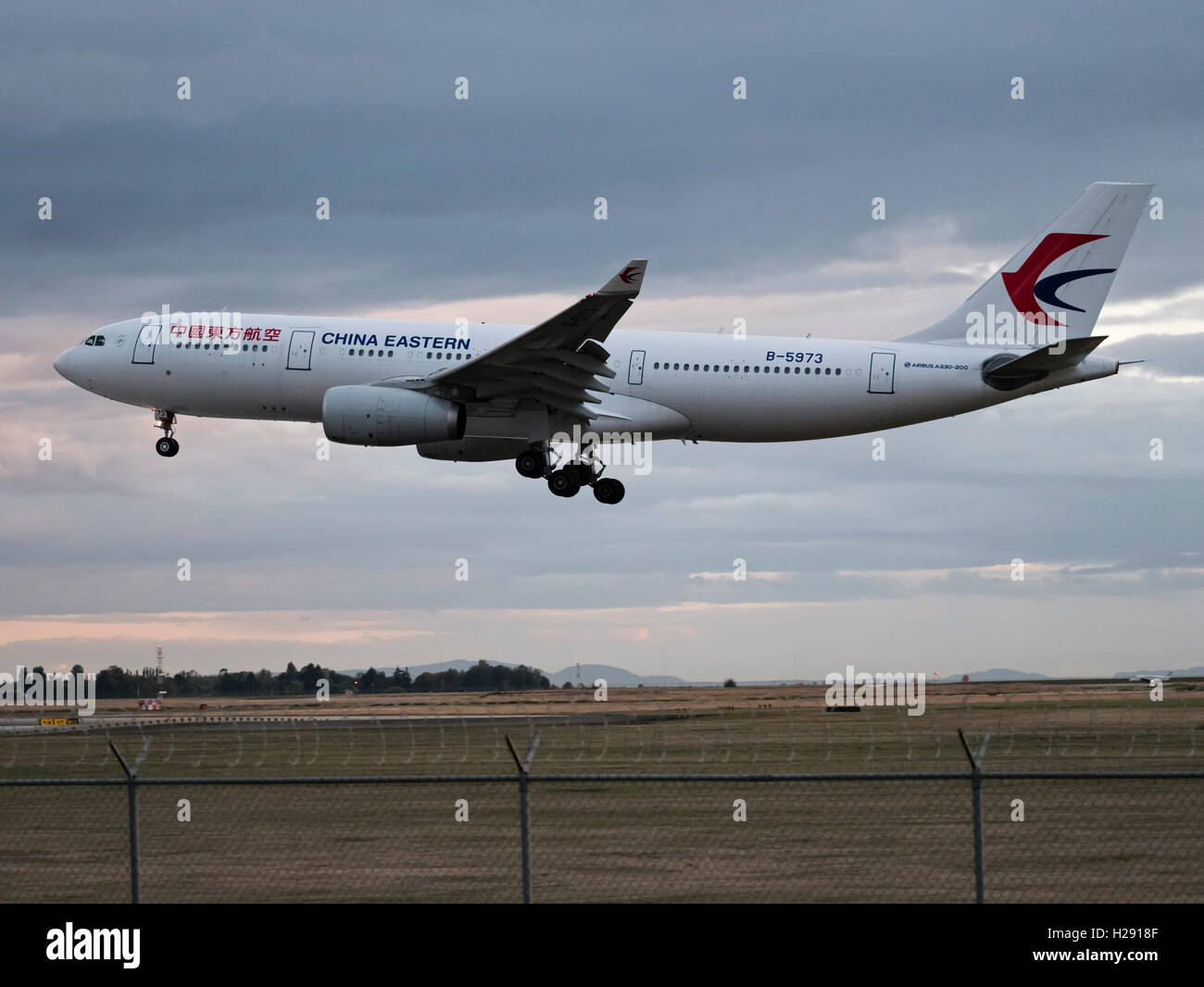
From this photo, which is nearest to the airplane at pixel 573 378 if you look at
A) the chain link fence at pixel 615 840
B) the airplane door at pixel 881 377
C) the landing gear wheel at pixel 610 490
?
the airplane door at pixel 881 377

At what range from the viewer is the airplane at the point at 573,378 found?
43094mm

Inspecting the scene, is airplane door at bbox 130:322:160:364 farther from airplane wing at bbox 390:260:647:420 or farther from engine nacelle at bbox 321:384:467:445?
airplane wing at bbox 390:260:647:420

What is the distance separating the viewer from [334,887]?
19.3m

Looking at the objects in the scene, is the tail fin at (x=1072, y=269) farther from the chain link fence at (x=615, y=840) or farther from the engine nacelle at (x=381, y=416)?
the chain link fence at (x=615, y=840)

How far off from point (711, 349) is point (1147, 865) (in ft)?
84.2

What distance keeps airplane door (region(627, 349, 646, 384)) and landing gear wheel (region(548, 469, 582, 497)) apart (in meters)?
4.05

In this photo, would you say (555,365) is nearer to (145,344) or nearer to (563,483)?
(563,483)

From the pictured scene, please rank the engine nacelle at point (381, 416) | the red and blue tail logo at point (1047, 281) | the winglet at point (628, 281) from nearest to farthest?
the winglet at point (628, 281), the engine nacelle at point (381, 416), the red and blue tail logo at point (1047, 281)

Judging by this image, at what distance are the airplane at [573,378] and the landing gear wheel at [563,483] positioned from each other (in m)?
0.09

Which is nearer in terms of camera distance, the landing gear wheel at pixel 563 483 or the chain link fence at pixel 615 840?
the chain link fence at pixel 615 840

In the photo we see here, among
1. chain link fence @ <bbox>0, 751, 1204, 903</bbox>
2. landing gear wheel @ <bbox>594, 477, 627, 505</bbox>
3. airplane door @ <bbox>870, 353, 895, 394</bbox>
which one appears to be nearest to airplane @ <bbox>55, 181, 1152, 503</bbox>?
airplane door @ <bbox>870, 353, 895, 394</bbox>

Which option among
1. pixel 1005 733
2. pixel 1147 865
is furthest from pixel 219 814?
pixel 1005 733

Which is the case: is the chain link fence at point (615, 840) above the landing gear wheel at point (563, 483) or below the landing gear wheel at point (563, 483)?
below
